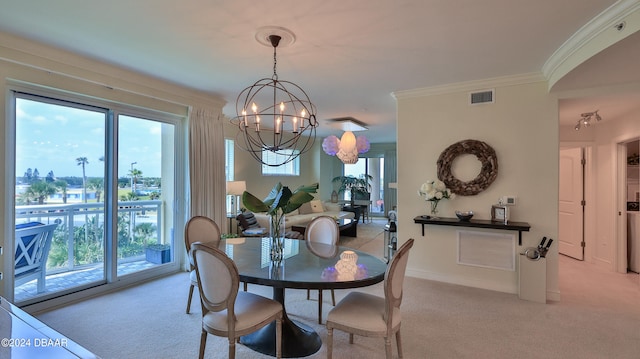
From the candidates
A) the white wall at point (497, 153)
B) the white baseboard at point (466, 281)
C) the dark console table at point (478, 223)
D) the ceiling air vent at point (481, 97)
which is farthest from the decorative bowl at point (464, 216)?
the ceiling air vent at point (481, 97)

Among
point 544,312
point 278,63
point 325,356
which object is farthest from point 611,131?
point 325,356

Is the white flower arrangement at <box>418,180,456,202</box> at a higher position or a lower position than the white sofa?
higher

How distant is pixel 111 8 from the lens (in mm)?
2180

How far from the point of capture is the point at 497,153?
3723mm

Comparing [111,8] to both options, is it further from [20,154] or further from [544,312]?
[544,312]

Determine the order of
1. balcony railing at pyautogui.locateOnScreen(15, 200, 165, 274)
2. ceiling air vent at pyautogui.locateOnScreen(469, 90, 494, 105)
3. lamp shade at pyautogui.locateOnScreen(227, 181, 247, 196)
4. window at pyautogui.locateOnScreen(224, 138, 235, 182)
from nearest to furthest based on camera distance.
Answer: balcony railing at pyautogui.locateOnScreen(15, 200, 165, 274), ceiling air vent at pyautogui.locateOnScreen(469, 90, 494, 105), lamp shade at pyautogui.locateOnScreen(227, 181, 247, 196), window at pyautogui.locateOnScreen(224, 138, 235, 182)

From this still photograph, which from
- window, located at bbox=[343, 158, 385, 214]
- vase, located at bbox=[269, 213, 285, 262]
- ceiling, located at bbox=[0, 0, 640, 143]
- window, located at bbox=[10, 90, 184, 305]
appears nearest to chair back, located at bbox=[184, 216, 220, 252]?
vase, located at bbox=[269, 213, 285, 262]

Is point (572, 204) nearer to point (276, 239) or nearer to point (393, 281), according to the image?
point (393, 281)

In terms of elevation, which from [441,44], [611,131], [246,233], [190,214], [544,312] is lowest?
[544,312]

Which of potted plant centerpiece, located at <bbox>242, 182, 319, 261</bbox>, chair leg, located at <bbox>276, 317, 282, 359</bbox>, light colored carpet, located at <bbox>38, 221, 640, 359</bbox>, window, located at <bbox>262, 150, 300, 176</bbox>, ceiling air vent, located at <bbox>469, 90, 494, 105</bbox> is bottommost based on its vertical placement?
light colored carpet, located at <bbox>38, 221, 640, 359</bbox>

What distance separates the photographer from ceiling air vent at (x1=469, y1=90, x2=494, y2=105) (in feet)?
12.2

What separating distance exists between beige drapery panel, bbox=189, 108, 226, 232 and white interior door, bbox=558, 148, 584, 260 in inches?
225

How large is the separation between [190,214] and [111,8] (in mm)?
2724

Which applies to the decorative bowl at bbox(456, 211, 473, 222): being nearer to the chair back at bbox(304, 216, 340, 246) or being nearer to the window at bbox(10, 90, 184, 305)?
the chair back at bbox(304, 216, 340, 246)
